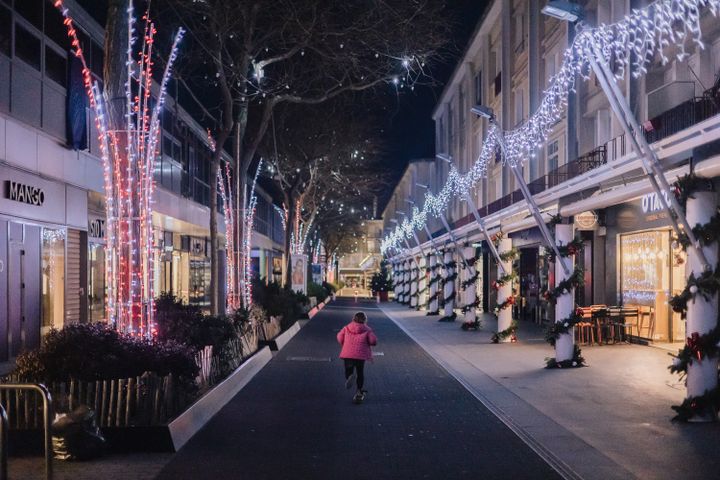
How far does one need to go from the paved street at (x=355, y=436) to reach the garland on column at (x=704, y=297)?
8.17 ft

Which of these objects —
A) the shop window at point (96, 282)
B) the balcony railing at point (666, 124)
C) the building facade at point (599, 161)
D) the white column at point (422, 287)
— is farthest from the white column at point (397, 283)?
the shop window at point (96, 282)

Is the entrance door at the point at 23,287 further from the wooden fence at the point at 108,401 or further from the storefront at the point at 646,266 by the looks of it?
the storefront at the point at 646,266

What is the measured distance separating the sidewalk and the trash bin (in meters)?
4.80

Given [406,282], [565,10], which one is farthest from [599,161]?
[406,282]

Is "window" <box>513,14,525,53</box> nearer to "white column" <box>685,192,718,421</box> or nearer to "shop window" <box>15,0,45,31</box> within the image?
"shop window" <box>15,0,45,31</box>

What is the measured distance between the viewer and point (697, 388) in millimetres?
11227

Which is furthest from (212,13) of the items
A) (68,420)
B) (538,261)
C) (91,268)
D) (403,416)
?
(538,261)

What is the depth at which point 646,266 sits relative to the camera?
21.6 metres

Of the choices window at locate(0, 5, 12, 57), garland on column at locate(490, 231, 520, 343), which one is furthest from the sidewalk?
window at locate(0, 5, 12, 57)

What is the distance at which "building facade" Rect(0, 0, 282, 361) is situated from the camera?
17.2 meters

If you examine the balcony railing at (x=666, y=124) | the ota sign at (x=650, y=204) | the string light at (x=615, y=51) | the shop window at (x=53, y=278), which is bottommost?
the shop window at (x=53, y=278)

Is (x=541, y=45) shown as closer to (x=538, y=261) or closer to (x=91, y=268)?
(x=538, y=261)

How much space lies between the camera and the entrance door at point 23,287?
17656 mm

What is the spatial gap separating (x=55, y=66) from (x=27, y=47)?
5.95 feet
